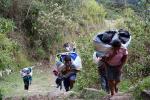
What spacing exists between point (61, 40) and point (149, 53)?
14.0 meters

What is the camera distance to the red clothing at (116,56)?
813 centimetres

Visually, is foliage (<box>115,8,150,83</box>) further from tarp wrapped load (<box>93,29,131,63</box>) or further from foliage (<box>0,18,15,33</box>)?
foliage (<box>0,18,15,33</box>)

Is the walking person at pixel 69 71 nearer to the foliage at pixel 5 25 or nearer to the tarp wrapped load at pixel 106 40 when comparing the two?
the tarp wrapped load at pixel 106 40

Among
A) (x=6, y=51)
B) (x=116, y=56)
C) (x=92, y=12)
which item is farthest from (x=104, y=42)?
(x=92, y=12)

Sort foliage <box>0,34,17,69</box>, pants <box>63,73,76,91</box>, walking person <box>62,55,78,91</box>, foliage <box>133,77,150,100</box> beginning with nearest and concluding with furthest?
foliage <box>133,77,150,100</box>
walking person <box>62,55,78,91</box>
pants <box>63,73,76,91</box>
foliage <box>0,34,17,69</box>

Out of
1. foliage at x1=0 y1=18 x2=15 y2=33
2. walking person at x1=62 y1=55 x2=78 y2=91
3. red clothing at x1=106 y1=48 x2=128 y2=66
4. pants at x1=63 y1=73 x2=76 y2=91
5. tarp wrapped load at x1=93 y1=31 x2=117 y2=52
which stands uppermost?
foliage at x1=0 y1=18 x2=15 y2=33

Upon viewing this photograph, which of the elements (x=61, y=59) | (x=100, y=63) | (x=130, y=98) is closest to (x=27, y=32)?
(x=61, y=59)

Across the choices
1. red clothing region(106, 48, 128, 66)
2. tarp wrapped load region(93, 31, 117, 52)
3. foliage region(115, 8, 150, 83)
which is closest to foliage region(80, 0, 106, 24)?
foliage region(115, 8, 150, 83)

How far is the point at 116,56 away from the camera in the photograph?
817cm

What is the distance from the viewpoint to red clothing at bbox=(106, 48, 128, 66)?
813 centimetres

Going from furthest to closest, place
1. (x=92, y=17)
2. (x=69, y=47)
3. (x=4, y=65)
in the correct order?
(x=92, y=17), (x=4, y=65), (x=69, y=47)

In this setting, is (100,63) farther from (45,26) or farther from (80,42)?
(45,26)

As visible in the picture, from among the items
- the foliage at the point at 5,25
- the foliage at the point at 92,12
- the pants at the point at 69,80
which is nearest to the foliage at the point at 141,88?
the pants at the point at 69,80

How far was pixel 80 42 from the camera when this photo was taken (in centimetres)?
1412
